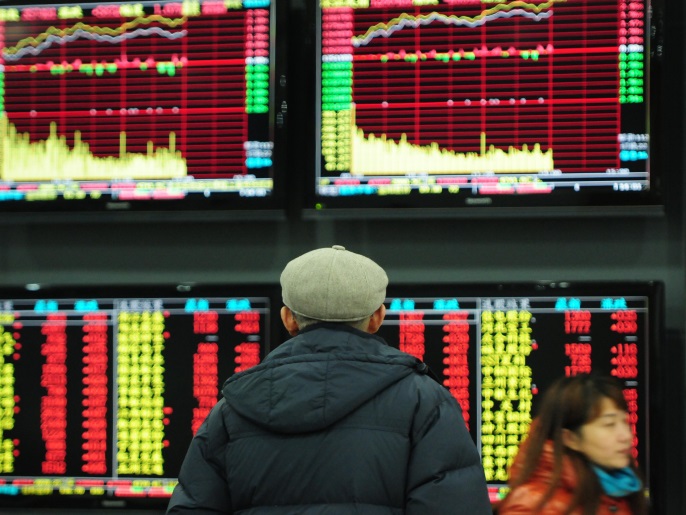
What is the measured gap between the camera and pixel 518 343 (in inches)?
75.3

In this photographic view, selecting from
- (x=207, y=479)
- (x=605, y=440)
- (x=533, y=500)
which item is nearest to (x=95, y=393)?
(x=207, y=479)

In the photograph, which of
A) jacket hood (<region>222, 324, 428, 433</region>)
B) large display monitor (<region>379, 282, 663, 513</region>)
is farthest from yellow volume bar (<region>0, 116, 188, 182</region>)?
jacket hood (<region>222, 324, 428, 433</region>)

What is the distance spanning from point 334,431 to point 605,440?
559 mm

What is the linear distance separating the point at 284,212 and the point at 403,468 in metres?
0.91

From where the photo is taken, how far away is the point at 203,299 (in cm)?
199

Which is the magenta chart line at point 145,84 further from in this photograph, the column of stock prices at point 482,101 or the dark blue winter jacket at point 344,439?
the dark blue winter jacket at point 344,439

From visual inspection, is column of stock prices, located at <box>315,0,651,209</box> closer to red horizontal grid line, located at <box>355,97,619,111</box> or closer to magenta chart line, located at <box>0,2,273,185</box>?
red horizontal grid line, located at <box>355,97,619,111</box>

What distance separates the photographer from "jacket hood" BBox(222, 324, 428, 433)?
1.19 meters

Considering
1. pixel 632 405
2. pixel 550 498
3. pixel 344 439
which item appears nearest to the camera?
pixel 344 439

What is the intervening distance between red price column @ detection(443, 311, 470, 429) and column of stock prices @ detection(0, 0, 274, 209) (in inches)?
21.3

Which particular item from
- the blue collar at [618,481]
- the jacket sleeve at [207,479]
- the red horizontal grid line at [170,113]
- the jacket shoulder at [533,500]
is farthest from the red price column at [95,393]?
the blue collar at [618,481]

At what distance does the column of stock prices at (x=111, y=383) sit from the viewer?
1.98 metres

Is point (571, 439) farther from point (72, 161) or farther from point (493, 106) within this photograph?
point (72, 161)

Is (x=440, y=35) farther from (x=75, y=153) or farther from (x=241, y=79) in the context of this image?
Answer: (x=75, y=153)
